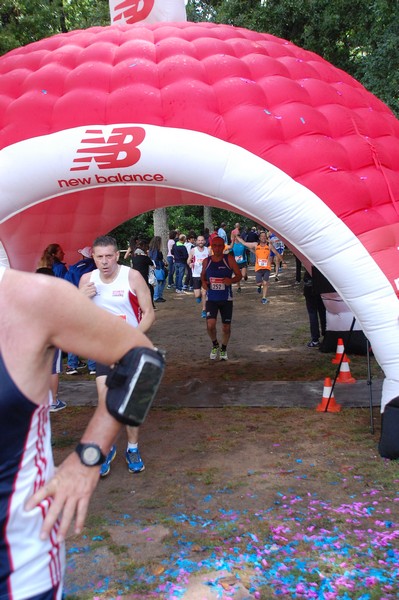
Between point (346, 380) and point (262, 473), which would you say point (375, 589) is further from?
point (346, 380)

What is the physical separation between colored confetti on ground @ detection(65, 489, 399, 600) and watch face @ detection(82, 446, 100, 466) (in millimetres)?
2075

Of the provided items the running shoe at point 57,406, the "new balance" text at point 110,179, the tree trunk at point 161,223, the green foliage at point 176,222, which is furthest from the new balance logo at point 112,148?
the green foliage at point 176,222

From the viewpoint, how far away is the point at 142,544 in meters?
3.88

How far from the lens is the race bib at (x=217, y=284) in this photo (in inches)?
351

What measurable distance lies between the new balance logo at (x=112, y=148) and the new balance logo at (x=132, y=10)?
127 inches

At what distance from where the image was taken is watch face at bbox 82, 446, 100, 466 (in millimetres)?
1576

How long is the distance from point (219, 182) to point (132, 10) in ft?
13.0

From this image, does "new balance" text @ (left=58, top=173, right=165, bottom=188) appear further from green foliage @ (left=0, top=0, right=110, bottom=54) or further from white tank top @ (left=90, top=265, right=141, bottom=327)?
green foliage @ (left=0, top=0, right=110, bottom=54)

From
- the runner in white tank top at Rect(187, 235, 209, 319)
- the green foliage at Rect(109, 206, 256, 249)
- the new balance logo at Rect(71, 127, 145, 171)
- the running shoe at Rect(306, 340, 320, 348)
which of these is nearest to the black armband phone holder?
the new balance logo at Rect(71, 127, 145, 171)

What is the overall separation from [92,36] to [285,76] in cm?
241

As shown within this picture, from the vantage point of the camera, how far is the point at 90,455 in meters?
1.58

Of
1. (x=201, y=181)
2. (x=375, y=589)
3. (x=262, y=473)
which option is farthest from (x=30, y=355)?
(x=201, y=181)

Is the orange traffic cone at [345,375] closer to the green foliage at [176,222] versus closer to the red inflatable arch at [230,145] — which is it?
the red inflatable arch at [230,145]

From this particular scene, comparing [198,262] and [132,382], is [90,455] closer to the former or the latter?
[132,382]
